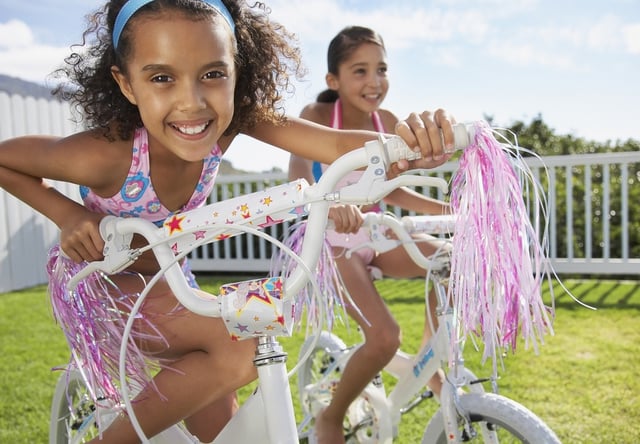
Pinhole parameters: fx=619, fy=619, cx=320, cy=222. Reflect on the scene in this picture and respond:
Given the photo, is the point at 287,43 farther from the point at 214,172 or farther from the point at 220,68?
the point at 220,68

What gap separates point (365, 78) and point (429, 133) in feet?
5.77

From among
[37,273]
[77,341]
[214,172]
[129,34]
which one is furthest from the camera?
[37,273]

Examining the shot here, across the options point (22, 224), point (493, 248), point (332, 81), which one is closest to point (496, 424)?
point (493, 248)

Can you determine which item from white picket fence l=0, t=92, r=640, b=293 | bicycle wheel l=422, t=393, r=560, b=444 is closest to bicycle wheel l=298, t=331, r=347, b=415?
bicycle wheel l=422, t=393, r=560, b=444

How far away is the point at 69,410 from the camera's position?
224 centimetres

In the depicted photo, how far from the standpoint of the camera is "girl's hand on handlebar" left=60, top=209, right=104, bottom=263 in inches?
52.1

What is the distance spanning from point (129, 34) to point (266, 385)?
0.85 m

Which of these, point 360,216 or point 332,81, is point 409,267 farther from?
point 332,81

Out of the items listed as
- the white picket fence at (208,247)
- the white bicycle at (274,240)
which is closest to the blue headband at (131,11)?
the white bicycle at (274,240)

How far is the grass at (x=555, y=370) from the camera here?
2.92m

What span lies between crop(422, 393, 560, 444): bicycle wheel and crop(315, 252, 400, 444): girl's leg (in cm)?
46

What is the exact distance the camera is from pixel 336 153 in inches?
68.4

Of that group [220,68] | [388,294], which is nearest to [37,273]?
[388,294]

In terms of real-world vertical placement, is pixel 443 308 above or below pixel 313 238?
below
